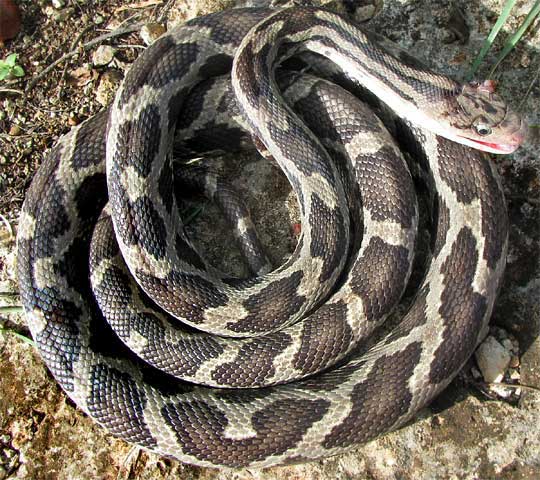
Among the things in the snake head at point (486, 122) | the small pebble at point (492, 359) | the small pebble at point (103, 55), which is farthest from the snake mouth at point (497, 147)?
the small pebble at point (103, 55)

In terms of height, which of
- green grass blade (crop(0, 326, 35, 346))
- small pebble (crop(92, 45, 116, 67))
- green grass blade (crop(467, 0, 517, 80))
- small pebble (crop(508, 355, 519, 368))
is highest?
green grass blade (crop(467, 0, 517, 80))

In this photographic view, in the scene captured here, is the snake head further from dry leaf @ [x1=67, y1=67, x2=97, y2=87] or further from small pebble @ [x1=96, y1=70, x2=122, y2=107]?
dry leaf @ [x1=67, y1=67, x2=97, y2=87]

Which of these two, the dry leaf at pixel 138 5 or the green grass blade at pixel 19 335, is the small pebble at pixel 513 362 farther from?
the dry leaf at pixel 138 5

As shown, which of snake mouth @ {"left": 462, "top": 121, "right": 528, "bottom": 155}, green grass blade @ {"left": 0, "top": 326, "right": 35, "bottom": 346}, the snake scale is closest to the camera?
the snake scale

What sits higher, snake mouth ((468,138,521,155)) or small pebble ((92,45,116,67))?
snake mouth ((468,138,521,155))

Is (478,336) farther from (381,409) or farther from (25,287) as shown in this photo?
(25,287)

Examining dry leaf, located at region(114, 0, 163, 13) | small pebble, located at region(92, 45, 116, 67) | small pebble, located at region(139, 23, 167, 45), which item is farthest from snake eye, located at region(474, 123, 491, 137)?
small pebble, located at region(92, 45, 116, 67)
